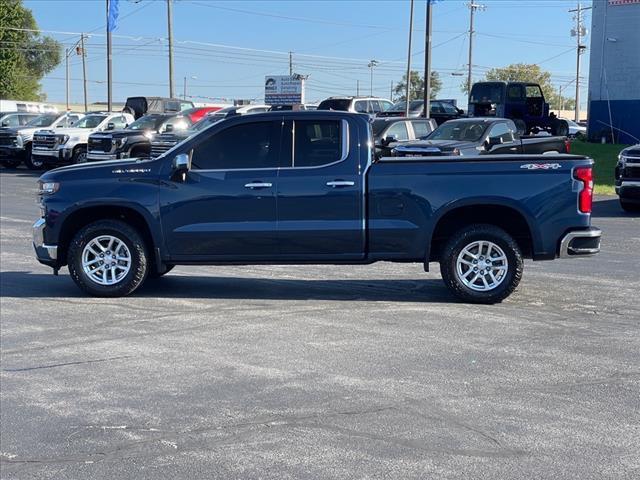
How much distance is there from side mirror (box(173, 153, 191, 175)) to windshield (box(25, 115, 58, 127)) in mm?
25386

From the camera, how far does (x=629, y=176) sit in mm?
16953

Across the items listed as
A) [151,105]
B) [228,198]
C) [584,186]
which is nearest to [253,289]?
[228,198]

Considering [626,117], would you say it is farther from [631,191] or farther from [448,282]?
[448,282]

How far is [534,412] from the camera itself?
5441mm

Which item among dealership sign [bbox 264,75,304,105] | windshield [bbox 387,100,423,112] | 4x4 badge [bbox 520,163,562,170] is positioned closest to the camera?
4x4 badge [bbox 520,163,562,170]

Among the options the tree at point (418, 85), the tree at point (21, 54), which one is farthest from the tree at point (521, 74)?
the tree at point (21, 54)

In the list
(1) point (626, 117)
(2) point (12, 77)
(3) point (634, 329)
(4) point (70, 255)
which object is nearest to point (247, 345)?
(4) point (70, 255)

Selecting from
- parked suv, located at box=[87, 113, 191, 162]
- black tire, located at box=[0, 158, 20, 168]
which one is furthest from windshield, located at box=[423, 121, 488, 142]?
black tire, located at box=[0, 158, 20, 168]

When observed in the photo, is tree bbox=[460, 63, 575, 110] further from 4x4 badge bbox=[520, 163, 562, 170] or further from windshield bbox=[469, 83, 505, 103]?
4x4 badge bbox=[520, 163, 562, 170]

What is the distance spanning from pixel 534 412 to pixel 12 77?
81.7 meters

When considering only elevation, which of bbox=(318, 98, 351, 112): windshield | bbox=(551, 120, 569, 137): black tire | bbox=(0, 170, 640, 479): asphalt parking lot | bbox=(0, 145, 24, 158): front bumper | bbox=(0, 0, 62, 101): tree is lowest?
bbox=(0, 170, 640, 479): asphalt parking lot

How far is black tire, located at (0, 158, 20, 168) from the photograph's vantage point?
3158cm

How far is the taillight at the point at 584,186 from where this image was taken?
8539mm

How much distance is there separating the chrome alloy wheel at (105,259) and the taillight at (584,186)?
4717 millimetres
